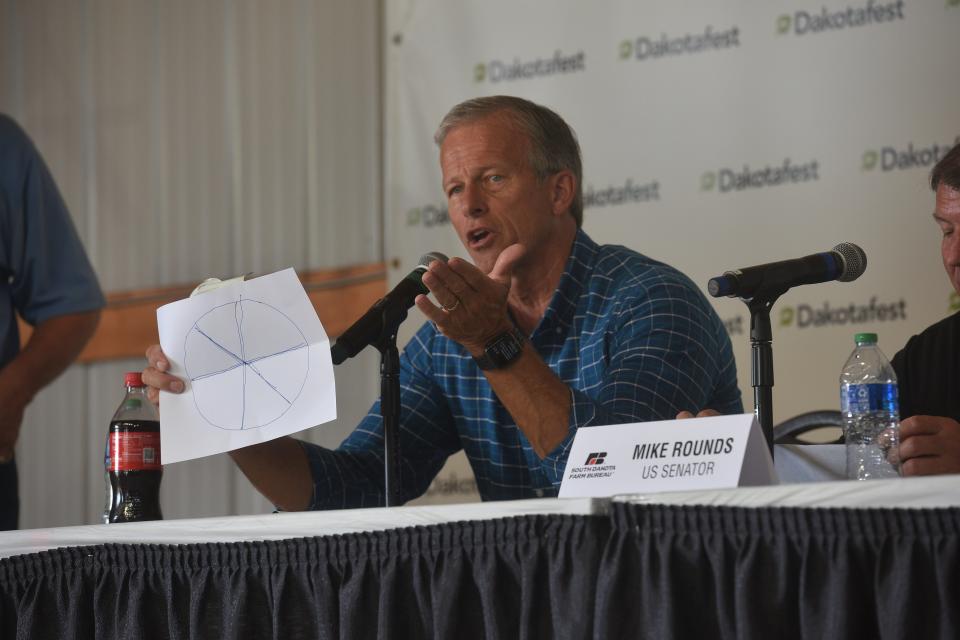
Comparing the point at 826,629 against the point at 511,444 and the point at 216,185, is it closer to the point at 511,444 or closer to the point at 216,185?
the point at 511,444

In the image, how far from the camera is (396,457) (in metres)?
1.58

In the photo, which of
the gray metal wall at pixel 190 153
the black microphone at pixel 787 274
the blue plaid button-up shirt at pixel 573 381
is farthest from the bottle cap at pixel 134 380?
the gray metal wall at pixel 190 153

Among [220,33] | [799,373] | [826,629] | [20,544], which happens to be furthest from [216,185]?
[826,629]

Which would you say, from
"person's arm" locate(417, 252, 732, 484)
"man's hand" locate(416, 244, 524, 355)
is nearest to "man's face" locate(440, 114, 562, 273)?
"person's arm" locate(417, 252, 732, 484)

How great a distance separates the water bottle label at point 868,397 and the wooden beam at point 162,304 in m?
2.33

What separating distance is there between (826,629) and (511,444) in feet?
3.76

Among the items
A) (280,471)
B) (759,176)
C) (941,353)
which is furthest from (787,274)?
(759,176)

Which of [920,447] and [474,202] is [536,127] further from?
[920,447]

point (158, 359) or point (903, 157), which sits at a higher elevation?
point (903, 157)

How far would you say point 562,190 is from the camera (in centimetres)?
226

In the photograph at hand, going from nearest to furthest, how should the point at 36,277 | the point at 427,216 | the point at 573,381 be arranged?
the point at 573,381 < the point at 36,277 < the point at 427,216

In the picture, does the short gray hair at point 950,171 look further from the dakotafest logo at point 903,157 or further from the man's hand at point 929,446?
the dakotafest logo at point 903,157

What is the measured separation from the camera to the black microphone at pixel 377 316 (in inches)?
60.4

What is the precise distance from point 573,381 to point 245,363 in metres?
0.69
